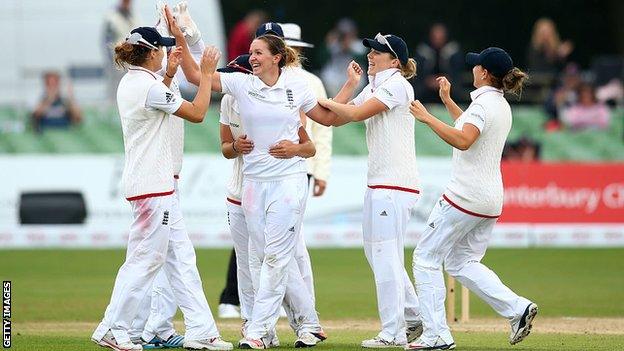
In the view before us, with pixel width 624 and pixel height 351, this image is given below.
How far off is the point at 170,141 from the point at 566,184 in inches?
440

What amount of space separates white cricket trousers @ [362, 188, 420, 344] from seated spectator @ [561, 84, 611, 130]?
12.6m

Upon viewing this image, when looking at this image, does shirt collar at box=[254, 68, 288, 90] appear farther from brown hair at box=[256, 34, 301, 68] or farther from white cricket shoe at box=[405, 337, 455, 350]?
white cricket shoe at box=[405, 337, 455, 350]

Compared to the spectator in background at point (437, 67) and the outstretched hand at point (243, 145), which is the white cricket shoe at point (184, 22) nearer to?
the outstretched hand at point (243, 145)

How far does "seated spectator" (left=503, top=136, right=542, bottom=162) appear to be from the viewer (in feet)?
68.3

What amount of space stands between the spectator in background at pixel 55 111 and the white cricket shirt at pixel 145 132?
1268 cm

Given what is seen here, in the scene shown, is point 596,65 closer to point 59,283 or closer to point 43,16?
point 43,16

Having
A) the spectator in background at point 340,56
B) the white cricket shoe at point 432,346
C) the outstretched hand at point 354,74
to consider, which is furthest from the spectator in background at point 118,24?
the white cricket shoe at point 432,346

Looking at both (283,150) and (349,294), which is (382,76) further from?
(349,294)

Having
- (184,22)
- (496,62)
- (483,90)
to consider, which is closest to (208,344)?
(184,22)

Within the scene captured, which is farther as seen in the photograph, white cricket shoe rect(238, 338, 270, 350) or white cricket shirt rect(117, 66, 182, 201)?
white cricket shoe rect(238, 338, 270, 350)

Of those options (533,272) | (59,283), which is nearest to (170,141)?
(59,283)

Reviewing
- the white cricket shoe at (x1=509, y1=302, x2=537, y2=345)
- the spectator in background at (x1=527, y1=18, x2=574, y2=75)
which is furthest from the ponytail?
the spectator in background at (x1=527, y1=18, x2=574, y2=75)

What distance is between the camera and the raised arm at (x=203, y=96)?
8844 mm

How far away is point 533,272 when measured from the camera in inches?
652
